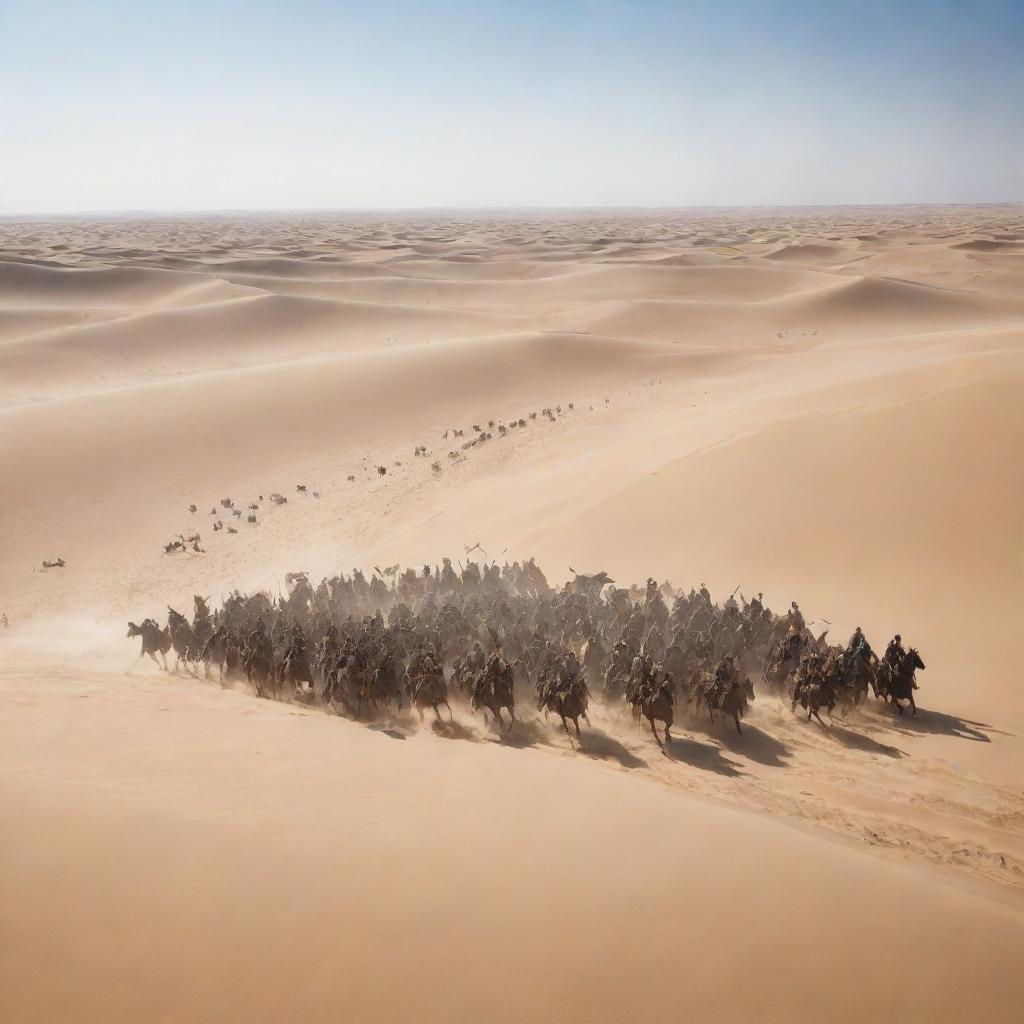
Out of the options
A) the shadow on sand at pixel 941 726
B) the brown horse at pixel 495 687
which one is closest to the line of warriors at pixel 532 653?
the brown horse at pixel 495 687

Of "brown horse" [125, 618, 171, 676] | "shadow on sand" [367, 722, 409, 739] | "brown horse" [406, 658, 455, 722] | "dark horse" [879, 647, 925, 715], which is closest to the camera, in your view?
"shadow on sand" [367, 722, 409, 739]

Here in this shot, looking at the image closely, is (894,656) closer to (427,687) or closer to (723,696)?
(723,696)

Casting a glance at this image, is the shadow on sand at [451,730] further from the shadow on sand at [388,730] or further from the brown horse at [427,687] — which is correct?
the shadow on sand at [388,730]

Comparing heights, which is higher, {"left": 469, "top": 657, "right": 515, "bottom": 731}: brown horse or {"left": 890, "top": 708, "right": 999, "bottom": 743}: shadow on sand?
{"left": 469, "top": 657, "right": 515, "bottom": 731}: brown horse

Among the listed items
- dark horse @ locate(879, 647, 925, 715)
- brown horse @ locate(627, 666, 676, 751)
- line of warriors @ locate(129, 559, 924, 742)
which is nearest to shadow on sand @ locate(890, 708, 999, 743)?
dark horse @ locate(879, 647, 925, 715)

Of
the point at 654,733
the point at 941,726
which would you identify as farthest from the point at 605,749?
the point at 941,726

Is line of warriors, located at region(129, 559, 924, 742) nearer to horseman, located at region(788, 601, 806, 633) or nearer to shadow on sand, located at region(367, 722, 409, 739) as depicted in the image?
horseman, located at region(788, 601, 806, 633)
